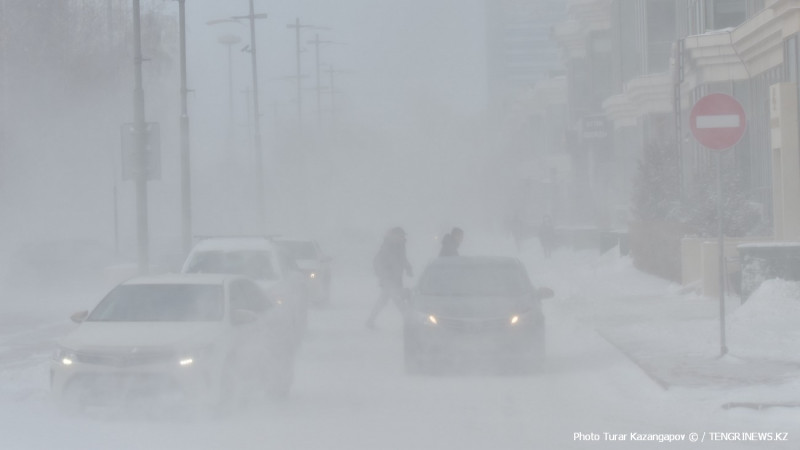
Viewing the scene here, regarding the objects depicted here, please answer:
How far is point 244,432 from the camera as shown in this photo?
9.98m

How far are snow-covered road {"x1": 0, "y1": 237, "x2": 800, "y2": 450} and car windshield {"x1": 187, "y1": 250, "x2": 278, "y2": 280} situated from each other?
5.59 ft

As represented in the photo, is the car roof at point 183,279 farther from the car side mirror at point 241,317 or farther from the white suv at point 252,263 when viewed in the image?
the white suv at point 252,263

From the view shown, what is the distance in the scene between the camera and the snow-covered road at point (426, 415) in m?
9.45

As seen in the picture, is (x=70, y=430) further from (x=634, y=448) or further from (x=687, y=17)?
(x=687, y=17)

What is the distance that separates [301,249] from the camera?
25.5 metres

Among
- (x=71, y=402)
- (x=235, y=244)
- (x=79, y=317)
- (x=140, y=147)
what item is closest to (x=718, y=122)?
A: (x=79, y=317)

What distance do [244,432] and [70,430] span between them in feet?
4.78

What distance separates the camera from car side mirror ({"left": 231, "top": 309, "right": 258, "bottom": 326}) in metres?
11.4

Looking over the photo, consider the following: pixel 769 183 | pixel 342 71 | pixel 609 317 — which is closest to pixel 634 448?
pixel 609 317

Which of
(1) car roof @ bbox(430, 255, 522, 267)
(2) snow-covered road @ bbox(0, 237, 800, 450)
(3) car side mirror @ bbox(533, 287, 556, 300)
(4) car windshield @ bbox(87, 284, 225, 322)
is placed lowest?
(2) snow-covered road @ bbox(0, 237, 800, 450)

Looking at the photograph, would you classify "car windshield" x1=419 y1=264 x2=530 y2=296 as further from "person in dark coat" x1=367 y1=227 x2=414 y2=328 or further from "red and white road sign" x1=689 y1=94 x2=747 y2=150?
"person in dark coat" x1=367 y1=227 x2=414 y2=328

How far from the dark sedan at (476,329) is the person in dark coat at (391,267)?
489 centimetres

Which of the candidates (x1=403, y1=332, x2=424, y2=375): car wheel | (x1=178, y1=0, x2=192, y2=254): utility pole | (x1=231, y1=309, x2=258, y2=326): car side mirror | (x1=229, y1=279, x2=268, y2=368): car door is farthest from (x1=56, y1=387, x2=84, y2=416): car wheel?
(x1=178, y1=0, x2=192, y2=254): utility pole

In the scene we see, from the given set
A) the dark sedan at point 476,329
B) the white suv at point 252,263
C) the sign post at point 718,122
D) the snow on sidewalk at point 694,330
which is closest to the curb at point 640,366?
→ the snow on sidewalk at point 694,330
